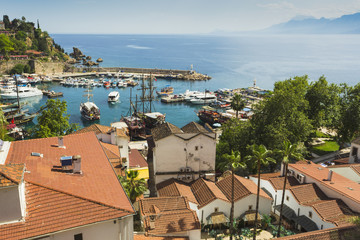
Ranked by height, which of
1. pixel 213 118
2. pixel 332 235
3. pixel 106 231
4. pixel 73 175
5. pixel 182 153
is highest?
pixel 73 175

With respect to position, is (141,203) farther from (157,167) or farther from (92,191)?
(92,191)

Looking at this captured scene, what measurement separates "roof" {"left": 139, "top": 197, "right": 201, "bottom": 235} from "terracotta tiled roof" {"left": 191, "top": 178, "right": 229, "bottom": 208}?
10.2 feet

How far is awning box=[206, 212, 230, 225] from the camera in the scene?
27578 millimetres

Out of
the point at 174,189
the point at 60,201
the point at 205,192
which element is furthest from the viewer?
the point at 174,189

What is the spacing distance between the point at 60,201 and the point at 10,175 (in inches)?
104

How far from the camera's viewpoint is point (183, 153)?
33125mm

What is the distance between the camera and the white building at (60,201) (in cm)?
1304

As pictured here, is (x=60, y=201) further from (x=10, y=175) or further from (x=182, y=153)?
(x=182, y=153)

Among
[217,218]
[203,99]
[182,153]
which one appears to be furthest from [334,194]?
[203,99]

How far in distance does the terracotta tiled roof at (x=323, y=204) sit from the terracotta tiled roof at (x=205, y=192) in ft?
25.0

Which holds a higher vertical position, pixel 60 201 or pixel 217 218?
pixel 60 201

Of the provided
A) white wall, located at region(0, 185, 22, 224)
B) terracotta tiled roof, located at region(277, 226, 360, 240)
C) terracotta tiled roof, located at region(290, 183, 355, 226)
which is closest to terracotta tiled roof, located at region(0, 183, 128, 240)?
white wall, located at region(0, 185, 22, 224)

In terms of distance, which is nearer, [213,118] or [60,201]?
[60,201]

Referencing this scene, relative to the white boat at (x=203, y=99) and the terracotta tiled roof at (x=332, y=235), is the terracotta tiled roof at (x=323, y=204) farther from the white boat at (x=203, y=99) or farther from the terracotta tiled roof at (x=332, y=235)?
the white boat at (x=203, y=99)
